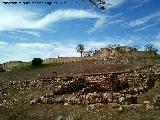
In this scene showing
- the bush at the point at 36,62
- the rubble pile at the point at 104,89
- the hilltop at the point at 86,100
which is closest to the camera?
the hilltop at the point at 86,100

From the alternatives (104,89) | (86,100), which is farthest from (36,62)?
(86,100)

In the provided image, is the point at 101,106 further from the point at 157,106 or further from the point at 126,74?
the point at 126,74

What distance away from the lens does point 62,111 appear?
22188 millimetres

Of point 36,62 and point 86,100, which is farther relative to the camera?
point 36,62

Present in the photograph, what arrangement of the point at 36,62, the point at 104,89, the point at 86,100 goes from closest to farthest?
1. the point at 86,100
2. the point at 104,89
3. the point at 36,62

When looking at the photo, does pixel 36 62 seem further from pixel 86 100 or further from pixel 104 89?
pixel 86 100

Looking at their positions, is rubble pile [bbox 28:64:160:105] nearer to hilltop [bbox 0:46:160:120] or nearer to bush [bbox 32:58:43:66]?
hilltop [bbox 0:46:160:120]

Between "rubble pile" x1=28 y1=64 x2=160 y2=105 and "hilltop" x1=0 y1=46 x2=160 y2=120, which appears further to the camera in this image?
"rubble pile" x1=28 y1=64 x2=160 y2=105

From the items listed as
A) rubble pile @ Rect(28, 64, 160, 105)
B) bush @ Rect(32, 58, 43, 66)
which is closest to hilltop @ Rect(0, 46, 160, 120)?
rubble pile @ Rect(28, 64, 160, 105)

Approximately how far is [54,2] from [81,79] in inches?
932

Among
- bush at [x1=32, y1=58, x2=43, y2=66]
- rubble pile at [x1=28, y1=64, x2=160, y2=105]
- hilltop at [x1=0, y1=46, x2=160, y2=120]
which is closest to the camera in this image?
hilltop at [x1=0, y1=46, x2=160, y2=120]

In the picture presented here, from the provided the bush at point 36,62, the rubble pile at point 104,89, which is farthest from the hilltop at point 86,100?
the bush at point 36,62

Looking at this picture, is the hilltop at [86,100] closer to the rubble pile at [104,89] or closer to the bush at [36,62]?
the rubble pile at [104,89]

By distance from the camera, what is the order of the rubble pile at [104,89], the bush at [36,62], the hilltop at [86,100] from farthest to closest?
1. the bush at [36,62]
2. the rubble pile at [104,89]
3. the hilltop at [86,100]
